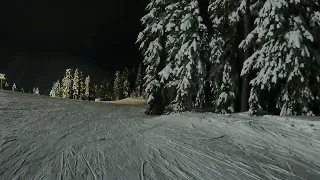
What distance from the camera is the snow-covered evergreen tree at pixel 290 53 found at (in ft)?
49.5

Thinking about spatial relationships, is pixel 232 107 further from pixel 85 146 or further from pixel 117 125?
pixel 85 146

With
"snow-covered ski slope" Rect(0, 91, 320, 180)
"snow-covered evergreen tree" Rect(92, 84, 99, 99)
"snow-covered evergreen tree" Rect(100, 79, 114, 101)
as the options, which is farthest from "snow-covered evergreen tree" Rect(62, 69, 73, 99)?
"snow-covered ski slope" Rect(0, 91, 320, 180)

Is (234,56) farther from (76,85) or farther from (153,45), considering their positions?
(76,85)

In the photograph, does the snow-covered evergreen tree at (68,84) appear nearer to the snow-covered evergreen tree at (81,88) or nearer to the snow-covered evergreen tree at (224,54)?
the snow-covered evergreen tree at (81,88)

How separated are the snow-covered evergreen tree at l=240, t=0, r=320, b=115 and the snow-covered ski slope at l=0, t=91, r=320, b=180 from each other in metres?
1.98

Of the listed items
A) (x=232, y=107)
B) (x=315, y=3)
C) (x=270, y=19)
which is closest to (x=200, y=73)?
(x=232, y=107)

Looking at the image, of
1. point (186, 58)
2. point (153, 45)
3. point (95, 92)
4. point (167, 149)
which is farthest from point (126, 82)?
point (167, 149)

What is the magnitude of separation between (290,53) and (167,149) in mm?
7449

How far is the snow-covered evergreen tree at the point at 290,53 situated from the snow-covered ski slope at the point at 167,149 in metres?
1.98

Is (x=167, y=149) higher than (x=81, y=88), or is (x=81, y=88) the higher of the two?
(x=81, y=88)

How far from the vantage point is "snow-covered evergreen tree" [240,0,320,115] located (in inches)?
595

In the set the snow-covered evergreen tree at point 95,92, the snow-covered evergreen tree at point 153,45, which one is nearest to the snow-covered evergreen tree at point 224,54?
the snow-covered evergreen tree at point 153,45

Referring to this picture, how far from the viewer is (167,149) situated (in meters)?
10.7

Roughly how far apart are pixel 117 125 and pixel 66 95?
285 ft
